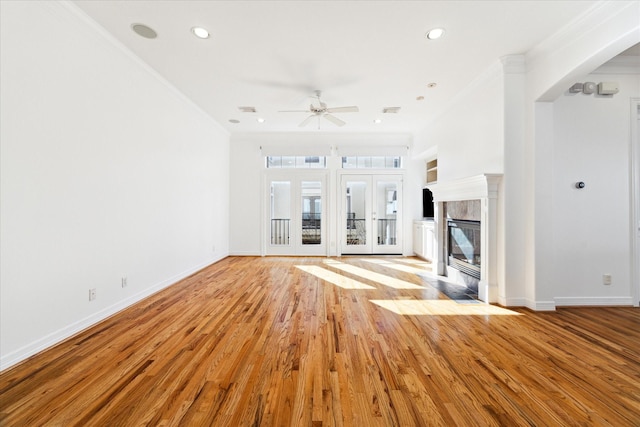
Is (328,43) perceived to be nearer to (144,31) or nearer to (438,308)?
(144,31)

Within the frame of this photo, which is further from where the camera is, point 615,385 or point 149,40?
point 149,40

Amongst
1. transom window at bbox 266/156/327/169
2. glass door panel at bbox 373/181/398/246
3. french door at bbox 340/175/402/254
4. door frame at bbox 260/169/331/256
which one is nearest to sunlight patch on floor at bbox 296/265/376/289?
door frame at bbox 260/169/331/256

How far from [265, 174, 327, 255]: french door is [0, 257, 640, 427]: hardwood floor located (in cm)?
337

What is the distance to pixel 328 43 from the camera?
9.46 ft

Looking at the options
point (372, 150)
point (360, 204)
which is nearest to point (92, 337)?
point (360, 204)

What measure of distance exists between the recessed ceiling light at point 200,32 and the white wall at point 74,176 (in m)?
0.96

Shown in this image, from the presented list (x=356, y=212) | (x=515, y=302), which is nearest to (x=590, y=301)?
(x=515, y=302)

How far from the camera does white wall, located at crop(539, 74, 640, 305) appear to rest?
10.1 feet

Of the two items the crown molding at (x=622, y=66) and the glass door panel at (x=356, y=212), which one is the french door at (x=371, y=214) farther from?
the crown molding at (x=622, y=66)

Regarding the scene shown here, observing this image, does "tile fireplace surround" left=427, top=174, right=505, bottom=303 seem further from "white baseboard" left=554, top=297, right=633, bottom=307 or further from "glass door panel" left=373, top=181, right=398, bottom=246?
"glass door panel" left=373, top=181, right=398, bottom=246

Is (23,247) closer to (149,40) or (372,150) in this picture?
(149,40)

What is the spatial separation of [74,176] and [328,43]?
2902mm

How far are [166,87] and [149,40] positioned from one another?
105cm

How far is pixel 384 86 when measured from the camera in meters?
3.91
